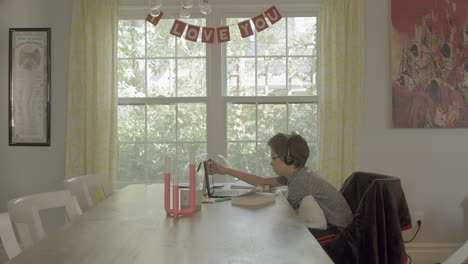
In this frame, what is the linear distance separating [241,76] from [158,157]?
103cm

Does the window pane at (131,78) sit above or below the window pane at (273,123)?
above

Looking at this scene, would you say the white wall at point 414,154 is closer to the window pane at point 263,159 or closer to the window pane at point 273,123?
the window pane at point 273,123

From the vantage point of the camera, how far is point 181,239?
5.29 feet

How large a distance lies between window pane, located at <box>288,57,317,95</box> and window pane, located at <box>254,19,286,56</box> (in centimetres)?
14

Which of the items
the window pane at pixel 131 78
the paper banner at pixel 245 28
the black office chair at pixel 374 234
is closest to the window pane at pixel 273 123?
the paper banner at pixel 245 28

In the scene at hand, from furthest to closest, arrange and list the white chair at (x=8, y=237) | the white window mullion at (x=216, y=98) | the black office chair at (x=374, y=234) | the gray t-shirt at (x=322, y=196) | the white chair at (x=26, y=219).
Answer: the white window mullion at (x=216, y=98) < the gray t-shirt at (x=322, y=196) < the black office chair at (x=374, y=234) < the white chair at (x=26, y=219) < the white chair at (x=8, y=237)

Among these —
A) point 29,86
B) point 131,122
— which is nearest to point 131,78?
point 131,122

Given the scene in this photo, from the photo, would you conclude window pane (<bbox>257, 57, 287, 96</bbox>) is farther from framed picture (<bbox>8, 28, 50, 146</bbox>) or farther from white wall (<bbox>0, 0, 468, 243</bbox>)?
framed picture (<bbox>8, 28, 50, 146</bbox>)

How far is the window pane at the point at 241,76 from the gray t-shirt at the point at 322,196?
5.48 ft

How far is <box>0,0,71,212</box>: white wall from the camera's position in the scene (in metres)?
3.89

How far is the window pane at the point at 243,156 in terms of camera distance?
12.8 ft

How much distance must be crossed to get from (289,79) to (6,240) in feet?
9.32

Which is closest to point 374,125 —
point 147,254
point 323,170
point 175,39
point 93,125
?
point 323,170

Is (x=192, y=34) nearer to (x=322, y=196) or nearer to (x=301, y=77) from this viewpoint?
(x=301, y=77)
